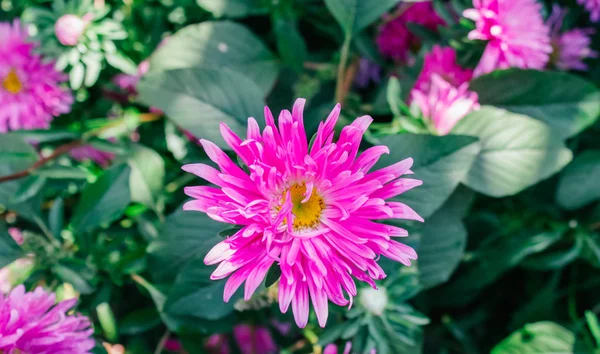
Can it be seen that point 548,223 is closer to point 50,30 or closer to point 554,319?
point 554,319

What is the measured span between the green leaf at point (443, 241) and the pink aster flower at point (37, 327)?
466 mm

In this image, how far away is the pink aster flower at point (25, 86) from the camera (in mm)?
842

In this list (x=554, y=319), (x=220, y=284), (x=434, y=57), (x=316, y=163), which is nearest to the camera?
(x=316, y=163)

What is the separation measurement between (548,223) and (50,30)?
85 centimetres

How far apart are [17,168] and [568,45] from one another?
3.01 ft

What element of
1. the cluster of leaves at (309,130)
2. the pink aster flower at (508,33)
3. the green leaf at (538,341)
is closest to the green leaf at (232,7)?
the cluster of leaves at (309,130)

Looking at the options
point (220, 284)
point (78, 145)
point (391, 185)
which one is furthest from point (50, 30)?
point (391, 185)

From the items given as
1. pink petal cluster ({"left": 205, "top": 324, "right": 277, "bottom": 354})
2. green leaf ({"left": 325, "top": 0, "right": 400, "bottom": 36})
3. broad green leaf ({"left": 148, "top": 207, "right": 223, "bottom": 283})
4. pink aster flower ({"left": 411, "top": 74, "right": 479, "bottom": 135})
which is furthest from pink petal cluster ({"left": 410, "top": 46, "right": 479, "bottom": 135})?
pink petal cluster ({"left": 205, "top": 324, "right": 277, "bottom": 354})

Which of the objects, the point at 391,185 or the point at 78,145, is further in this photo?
the point at 78,145

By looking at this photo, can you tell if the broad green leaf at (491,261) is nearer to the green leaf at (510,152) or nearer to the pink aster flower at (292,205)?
the green leaf at (510,152)

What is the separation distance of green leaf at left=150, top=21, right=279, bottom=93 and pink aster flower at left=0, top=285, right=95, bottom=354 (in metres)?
0.37

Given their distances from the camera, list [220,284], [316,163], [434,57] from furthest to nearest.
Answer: [434,57], [220,284], [316,163]

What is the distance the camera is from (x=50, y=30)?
0.77 meters

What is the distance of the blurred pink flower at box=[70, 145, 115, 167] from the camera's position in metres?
0.89
